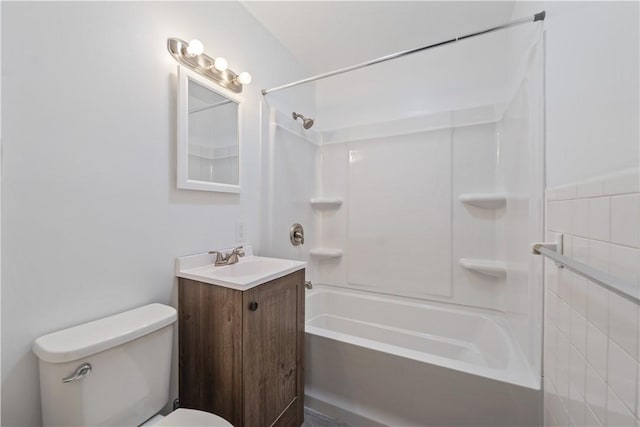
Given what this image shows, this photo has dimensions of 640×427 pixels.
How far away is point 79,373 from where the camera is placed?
2.32 feet

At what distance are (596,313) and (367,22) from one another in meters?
1.95

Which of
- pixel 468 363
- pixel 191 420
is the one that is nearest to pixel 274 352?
pixel 191 420

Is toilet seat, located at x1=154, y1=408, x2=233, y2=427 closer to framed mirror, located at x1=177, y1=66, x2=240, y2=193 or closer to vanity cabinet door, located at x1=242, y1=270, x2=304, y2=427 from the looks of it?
vanity cabinet door, located at x1=242, y1=270, x2=304, y2=427

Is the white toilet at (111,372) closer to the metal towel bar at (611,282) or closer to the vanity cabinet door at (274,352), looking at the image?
the vanity cabinet door at (274,352)

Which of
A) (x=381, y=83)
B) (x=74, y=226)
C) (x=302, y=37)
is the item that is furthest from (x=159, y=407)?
(x=381, y=83)

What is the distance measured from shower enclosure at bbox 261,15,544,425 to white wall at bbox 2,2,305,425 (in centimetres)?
69

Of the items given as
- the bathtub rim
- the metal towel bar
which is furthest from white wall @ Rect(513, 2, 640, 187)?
the bathtub rim

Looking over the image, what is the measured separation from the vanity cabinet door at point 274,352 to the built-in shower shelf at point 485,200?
1364mm

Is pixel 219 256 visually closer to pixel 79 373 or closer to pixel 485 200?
pixel 79 373

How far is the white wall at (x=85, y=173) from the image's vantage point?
28.6 inches

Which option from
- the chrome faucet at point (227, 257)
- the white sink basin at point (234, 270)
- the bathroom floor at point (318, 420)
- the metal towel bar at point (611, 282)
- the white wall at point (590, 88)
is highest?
the white wall at point (590, 88)

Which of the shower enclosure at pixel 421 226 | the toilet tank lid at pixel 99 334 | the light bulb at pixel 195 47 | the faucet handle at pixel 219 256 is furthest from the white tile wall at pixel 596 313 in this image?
the light bulb at pixel 195 47

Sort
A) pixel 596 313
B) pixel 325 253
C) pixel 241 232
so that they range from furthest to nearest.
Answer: pixel 325 253 < pixel 241 232 < pixel 596 313

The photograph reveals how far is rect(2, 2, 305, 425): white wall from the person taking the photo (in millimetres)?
726
